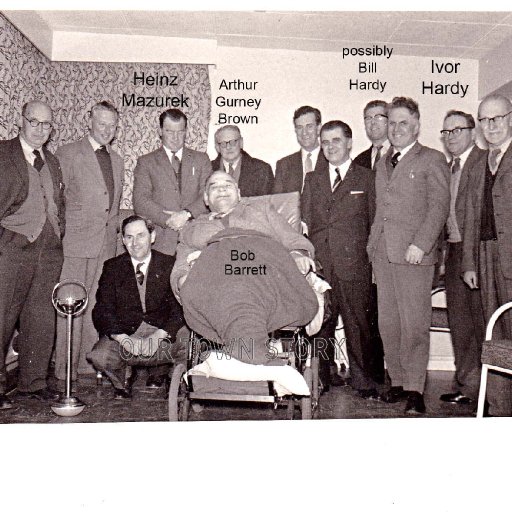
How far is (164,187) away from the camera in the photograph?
131 inches

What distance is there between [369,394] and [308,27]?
174 centimetres

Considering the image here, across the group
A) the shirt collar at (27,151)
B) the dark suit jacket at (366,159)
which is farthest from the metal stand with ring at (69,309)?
the dark suit jacket at (366,159)

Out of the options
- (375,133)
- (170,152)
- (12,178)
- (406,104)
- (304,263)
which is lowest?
(304,263)

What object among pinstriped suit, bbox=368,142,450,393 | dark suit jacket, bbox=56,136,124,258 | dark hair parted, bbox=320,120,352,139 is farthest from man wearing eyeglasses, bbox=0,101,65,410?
pinstriped suit, bbox=368,142,450,393

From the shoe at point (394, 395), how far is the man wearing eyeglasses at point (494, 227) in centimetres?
39

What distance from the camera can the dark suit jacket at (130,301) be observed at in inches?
124

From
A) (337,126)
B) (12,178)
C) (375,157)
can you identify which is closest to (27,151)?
(12,178)

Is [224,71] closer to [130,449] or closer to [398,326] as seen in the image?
[398,326]

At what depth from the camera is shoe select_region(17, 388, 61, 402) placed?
9.59 ft

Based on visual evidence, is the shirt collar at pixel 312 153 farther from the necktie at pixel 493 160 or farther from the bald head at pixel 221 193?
the necktie at pixel 493 160

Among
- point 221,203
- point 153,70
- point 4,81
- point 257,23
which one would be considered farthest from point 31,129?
point 257,23

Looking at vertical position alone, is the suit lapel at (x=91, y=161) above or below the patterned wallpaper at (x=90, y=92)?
below

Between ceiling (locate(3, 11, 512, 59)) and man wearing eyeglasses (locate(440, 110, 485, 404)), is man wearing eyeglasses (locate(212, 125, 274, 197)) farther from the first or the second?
man wearing eyeglasses (locate(440, 110, 485, 404))

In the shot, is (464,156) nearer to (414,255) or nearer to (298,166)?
(414,255)
